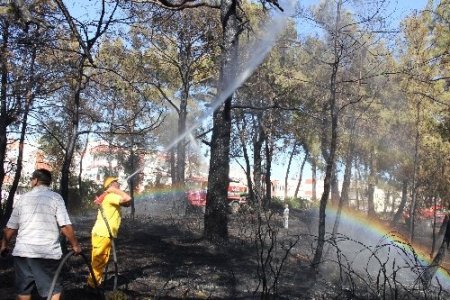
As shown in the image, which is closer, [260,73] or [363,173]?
[260,73]

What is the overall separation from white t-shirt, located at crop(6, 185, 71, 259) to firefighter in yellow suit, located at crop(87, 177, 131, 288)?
5.02ft

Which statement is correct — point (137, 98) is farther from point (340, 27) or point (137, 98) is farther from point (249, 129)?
point (249, 129)

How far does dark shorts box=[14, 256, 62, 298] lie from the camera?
5.18 m

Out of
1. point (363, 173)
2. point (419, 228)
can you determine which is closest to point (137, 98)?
point (419, 228)

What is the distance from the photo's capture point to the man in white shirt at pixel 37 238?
5.18 metres

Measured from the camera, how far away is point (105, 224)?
699 cm

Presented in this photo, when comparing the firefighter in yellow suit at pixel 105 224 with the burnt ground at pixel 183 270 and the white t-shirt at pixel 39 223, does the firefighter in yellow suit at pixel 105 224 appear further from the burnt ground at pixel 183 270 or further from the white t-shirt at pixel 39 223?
the white t-shirt at pixel 39 223

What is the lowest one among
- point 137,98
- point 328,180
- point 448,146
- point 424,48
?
point 328,180

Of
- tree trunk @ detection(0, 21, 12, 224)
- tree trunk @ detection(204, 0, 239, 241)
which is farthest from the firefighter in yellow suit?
tree trunk @ detection(204, 0, 239, 241)

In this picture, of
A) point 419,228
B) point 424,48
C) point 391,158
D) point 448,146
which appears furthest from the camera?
point 419,228

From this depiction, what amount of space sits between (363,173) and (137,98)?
116ft

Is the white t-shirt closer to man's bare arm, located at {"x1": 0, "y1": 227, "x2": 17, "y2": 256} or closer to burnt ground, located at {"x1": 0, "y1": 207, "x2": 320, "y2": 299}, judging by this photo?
man's bare arm, located at {"x1": 0, "y1": 227, "x2": 17, "y2": 256}

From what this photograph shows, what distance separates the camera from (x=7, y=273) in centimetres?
806

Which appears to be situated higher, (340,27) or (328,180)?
(340,27)
